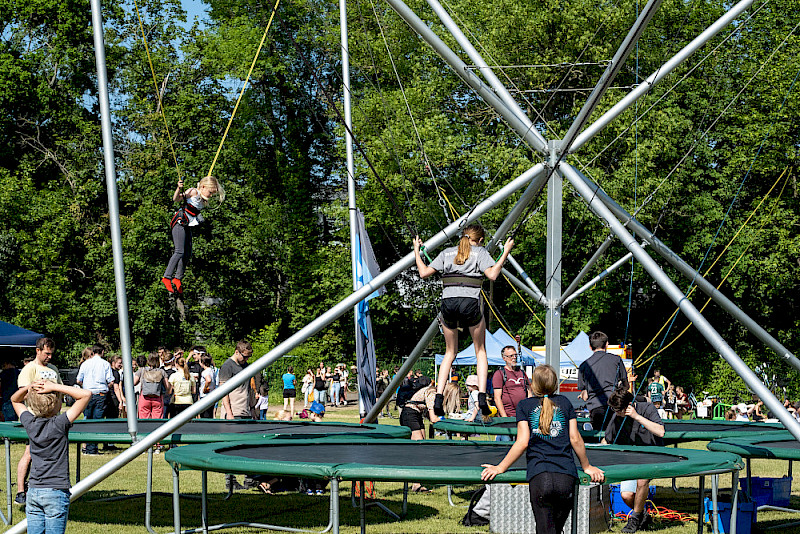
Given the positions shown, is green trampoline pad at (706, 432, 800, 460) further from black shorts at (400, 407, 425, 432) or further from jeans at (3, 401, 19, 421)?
jeans at (3, 401, 19, 421)

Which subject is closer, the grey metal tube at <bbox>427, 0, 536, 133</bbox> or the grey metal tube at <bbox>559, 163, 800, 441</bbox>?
the grey metal tube at <bbox>559, 163, 800, 441</bbox>

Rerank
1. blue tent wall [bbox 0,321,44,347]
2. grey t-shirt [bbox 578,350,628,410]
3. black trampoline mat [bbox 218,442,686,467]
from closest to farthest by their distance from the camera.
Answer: black trampoline mat [bbox 218,442,686,467] → grey t-shirt [bbox 578,350,628,410] → blue tent wall [bbox 0,321,44,347]

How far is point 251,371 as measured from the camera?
5832 mm

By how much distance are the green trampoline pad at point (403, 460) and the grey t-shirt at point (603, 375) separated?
84cm

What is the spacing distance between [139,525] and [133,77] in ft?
67.3

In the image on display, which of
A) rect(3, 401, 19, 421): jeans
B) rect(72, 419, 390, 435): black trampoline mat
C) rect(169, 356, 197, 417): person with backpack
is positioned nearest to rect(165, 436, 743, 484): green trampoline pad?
rect(72, 419, 390, 435): black trampoline mat

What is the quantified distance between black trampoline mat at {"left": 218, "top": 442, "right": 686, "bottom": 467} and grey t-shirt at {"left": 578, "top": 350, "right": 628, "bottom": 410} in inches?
34.8

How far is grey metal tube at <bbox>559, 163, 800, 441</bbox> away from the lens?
5.46m

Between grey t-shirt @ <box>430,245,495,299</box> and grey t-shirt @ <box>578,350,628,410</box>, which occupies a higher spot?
grey t-shirt @ <box>430,245,495,299</box>

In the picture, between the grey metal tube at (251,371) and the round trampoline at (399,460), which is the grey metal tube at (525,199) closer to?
the grey metal tube at (251,371)

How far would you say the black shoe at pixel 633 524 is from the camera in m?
7.02

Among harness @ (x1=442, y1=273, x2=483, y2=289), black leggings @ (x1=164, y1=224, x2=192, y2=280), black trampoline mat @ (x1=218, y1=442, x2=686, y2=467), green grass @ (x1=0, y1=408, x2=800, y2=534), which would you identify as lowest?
green grass @ (x1=0, y1=408, x2=800, y2=534)

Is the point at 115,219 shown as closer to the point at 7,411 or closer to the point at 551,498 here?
the point at 551,498

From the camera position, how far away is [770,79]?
20.5 meters
